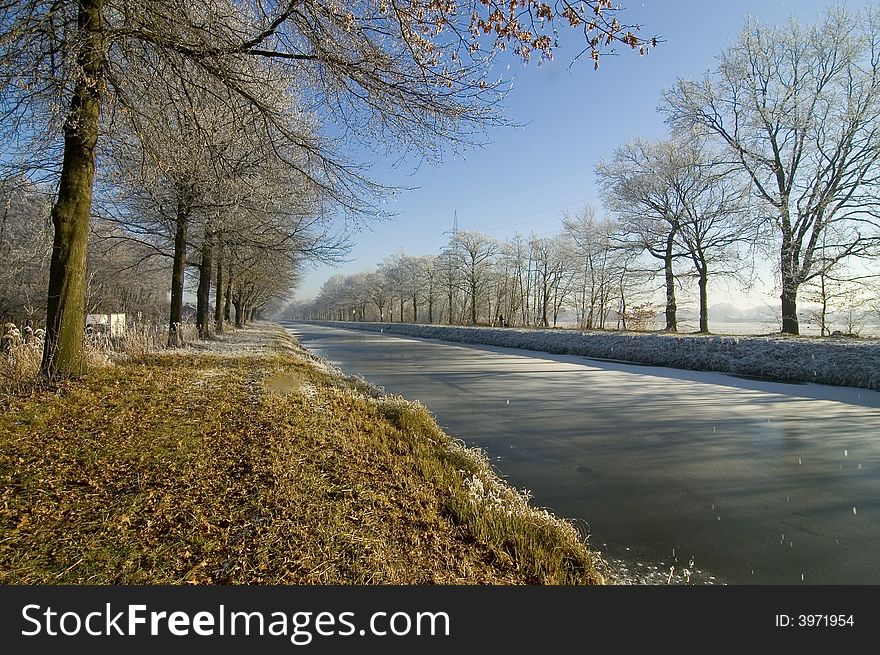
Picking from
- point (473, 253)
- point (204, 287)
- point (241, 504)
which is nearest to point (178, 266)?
point (204, 287)

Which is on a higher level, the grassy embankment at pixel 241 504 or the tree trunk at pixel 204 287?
the tree trunk at pixel 204 287

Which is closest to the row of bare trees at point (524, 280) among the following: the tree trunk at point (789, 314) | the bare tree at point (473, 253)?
the bare tree at point (473, 253)

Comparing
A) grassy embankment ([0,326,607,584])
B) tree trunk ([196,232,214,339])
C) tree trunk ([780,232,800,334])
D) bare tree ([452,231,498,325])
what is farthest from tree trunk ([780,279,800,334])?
bare tree ([452,231,498,325])

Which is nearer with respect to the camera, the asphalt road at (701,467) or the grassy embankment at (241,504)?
the grassy embankment at (241,504)

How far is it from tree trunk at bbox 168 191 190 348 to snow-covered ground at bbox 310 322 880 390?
1613cm

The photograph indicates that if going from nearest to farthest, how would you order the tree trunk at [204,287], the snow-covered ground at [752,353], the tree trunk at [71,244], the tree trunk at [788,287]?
the tree trunk at [71,244] → the snow-covered ground at [752,353] → the tree trunk at [204,287] → the tree trunk at [788,287]

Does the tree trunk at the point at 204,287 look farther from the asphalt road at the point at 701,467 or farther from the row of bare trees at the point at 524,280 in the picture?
the row of bare trees at the point at 524,280

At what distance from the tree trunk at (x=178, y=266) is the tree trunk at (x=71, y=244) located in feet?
19.7

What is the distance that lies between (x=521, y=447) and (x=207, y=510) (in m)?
3.93

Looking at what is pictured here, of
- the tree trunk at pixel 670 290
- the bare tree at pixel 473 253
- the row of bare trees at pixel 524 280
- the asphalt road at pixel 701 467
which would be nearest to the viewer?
the asphalt road at pixel 701 467

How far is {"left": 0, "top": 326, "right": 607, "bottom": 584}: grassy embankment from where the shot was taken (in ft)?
7.47

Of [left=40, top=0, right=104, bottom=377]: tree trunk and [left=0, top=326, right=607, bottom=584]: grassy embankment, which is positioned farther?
[left=40, top=0, right=104, bottom=377]: tree trunk

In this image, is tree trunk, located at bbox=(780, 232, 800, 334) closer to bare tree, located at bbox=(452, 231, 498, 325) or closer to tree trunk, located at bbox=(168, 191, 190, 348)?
tree trunk, located at bbox=(168, 191, 190, 348)

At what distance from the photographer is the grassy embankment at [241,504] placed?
2.28 m
